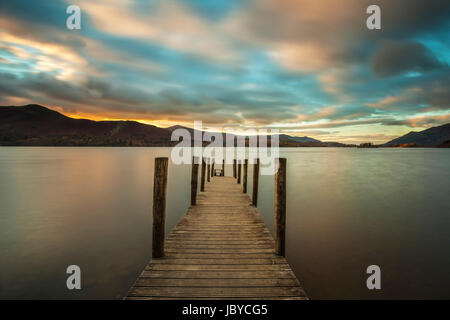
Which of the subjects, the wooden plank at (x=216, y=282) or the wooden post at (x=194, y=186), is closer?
the wooden plank at (x=216, y=282)

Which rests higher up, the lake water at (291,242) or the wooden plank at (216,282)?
the wooden plank at (216,282)

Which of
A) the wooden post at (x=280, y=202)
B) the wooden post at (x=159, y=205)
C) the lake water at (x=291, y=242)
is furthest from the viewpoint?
the lake water at (x=291, y=242)

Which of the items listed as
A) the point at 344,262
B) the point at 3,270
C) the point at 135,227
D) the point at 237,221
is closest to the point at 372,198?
the point at 344,262

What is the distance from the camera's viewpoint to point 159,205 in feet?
18.2

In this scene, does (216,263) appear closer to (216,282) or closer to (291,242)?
(216,282)

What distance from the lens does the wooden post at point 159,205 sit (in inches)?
214

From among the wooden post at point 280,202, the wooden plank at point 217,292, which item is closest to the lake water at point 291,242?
the wooden post at point 280,202

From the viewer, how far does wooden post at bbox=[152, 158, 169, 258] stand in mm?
5441

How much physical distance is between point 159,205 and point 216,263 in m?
1.97

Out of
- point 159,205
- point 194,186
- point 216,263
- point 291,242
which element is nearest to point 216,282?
point 216,263

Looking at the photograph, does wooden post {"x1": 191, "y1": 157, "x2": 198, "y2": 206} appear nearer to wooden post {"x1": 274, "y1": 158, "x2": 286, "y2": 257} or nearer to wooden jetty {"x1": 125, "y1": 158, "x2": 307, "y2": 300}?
wooden jetty {"x1": 125, "y1": 158, "x2": 307, "y2": 300}

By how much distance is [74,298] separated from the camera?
18.9ft

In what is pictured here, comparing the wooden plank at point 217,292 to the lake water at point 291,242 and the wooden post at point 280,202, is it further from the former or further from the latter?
the lake water at point 291,242

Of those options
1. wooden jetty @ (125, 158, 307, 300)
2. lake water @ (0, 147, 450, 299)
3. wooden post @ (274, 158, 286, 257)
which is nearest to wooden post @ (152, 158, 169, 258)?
wooden jetty @ (125, 158, 307, 300)
